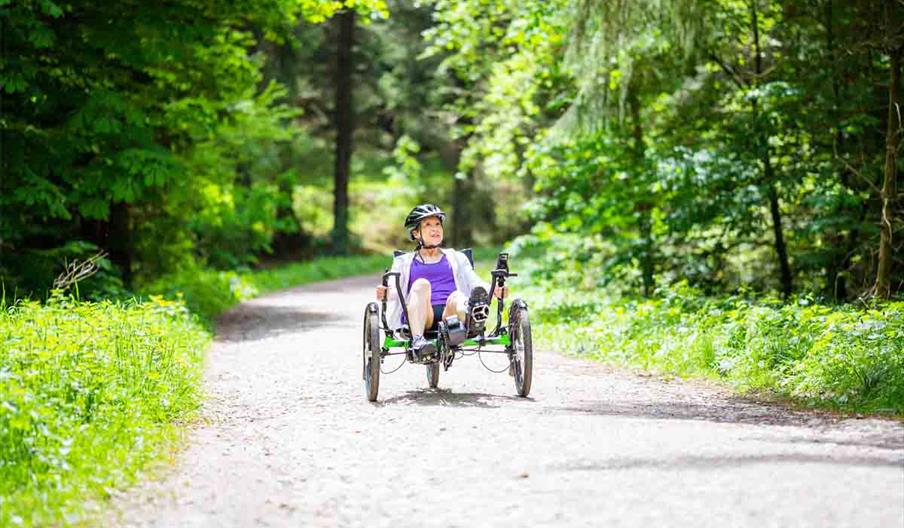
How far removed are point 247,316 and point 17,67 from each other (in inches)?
277

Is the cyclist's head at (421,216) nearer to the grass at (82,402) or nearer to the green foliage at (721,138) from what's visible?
the grass at (82,402)

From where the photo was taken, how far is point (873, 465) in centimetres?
524

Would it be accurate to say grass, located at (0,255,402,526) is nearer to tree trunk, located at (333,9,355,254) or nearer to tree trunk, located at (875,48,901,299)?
tree trunk, located at (875,48,901,299)

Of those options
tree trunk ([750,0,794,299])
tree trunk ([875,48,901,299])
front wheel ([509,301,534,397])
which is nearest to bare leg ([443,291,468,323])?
front wheel ([509,301,534,397])

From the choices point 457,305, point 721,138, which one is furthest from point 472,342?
point 721,138

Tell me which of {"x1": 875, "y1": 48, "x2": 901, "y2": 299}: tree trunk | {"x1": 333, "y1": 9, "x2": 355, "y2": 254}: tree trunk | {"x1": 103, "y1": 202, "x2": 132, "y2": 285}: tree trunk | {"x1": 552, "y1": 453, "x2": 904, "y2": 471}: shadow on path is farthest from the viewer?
{"x1": 333, "y1": 9, "x2": 355, "y2": 254}: tree trunk

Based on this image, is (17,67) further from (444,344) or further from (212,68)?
(444,344)

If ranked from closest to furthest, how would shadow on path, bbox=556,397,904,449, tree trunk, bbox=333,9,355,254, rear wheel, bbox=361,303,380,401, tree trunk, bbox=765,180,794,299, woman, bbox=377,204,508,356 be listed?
shadow on path, bbox=556,397,904,449
rear wheel, bbox=361,303,380,401
woman, bbox=377,204,508,356
tree trunk, bbox=765,180,794,299
tree trunk, bbox=333,9,355,254

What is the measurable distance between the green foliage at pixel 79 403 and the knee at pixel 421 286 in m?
1.99

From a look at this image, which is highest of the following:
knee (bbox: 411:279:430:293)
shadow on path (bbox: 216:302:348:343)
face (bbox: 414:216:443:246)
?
face (bbox: 414:216:443:246)

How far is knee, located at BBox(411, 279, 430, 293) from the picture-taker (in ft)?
27.2

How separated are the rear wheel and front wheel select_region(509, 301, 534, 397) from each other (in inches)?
44.6

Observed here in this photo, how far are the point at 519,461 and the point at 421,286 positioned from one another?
288 centimetres

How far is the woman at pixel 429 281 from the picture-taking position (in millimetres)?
Result: 8281
